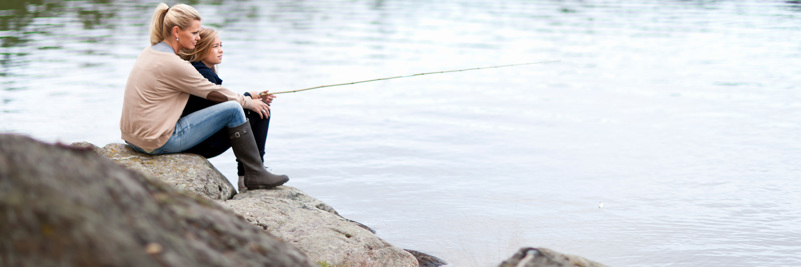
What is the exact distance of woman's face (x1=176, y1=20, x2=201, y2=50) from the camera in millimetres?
5652

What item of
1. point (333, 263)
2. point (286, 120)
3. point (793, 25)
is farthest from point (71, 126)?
point (793, 25)

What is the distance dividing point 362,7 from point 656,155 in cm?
2670

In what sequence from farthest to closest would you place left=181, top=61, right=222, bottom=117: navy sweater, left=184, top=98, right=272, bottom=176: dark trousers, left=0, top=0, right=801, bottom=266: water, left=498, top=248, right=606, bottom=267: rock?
left=0, top=0, right=801, bottom=266: water, left=184, top=98, right=272, bottom=176: dark trousers, left=181, top=61, right=222, bottom=117: navy sweater, left=498, top=248, right=606, bottom=267: rock

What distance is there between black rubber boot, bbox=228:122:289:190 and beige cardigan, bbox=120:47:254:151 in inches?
12.9

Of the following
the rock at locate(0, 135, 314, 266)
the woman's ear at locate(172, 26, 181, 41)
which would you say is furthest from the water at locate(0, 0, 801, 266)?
the rock at locate(0, 135, 314, 266)

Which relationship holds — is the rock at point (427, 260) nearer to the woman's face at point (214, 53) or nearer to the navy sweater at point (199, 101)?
the navy sweater at point (199, 101)

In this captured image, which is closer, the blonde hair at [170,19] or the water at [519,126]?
the blonde hair at [170,19]

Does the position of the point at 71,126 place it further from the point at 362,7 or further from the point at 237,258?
the point at 362,7

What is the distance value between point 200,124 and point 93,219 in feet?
13.5

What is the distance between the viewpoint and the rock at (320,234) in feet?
16.7

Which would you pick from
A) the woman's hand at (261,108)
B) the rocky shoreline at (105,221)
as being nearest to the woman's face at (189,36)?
the woman's hand at (261,108)

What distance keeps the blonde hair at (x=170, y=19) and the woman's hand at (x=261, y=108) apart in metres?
0.82

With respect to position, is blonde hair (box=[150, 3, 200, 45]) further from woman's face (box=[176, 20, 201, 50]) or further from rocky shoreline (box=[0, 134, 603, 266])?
rocky shoreline (box=[0, 134, 603, 266])

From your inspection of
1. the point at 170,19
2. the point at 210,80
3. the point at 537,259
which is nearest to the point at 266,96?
the point at 210,80
